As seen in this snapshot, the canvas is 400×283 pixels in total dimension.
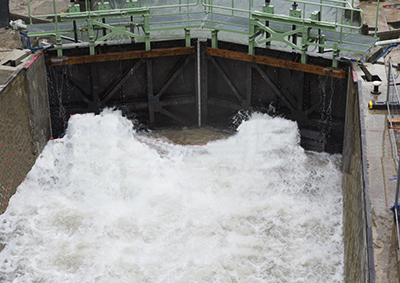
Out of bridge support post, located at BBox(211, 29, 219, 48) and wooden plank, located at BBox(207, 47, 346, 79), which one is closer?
wooden plank, located at BBox(207, 47, 346, 79)

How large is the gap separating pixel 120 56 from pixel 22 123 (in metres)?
2.89

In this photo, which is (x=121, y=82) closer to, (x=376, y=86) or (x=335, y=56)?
(x=335, y=56)

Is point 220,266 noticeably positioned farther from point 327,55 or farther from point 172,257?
point 327,55

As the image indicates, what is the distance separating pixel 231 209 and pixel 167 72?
176 inches

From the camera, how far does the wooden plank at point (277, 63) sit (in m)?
11.3

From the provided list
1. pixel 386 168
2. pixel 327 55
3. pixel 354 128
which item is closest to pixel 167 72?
pixel 327 55

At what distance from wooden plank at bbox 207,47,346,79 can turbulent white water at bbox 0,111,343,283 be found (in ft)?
4.17

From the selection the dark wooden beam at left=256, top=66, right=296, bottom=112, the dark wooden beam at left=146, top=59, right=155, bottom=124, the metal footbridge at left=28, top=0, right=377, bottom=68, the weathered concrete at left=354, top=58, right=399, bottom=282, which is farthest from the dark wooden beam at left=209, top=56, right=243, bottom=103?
the weathered concrete at left=354, top=58, right=399, bottom=282

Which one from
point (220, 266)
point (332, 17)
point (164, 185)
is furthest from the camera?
point (332, 17)

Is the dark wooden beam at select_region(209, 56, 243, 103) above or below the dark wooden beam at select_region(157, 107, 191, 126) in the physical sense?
above

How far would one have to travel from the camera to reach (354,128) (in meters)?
9.55

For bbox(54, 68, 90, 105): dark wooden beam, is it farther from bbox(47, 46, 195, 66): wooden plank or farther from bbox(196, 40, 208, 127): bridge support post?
bbox(196, 40, 208, 127): bridge support post

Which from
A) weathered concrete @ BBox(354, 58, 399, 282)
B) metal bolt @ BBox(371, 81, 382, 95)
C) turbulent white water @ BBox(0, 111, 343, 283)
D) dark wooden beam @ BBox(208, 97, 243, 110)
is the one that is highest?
metal bolt @ BBox(371, 81, 382, 95)

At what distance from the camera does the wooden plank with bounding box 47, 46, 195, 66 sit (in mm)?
12117
